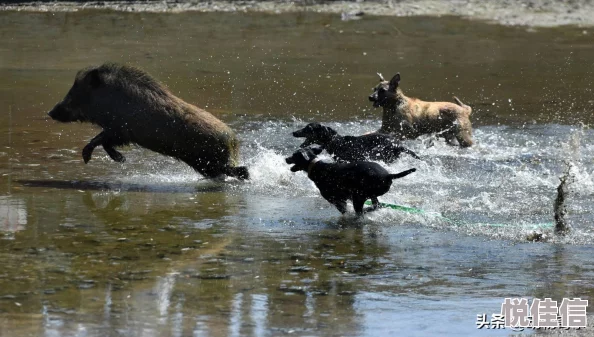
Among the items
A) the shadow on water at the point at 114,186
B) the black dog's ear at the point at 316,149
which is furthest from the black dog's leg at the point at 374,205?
the shadow on water at the point at 114,186

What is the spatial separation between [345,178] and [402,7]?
11546 millimetres

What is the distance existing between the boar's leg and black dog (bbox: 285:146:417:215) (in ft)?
7.02

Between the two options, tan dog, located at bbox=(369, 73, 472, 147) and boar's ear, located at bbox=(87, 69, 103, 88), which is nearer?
boar's ear, located at bbox=(87, 69, 103, 88)

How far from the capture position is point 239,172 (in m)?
9.67

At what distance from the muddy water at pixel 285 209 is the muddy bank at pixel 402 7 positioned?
213 centimetres

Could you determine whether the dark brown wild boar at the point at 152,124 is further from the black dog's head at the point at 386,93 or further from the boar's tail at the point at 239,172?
the black dog's head at the point at 386,93

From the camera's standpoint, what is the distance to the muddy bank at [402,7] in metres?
19.1

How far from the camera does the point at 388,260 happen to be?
280 inches

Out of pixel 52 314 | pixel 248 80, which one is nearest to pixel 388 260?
pixel 52 314

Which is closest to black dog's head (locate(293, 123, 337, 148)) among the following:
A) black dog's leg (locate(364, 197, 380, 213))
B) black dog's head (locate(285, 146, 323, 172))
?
black dog's head (locate(285, 146, 323, 172))

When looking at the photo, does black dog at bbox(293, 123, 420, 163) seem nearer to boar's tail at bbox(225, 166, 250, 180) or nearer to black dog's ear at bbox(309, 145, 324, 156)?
boar's tail at bbox(225, 166, 250, 180)

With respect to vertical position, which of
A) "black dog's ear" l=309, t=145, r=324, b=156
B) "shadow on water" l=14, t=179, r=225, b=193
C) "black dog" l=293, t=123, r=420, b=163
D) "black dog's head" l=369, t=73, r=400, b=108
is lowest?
"shadow on water" l=14, t=179, r=225, b=193

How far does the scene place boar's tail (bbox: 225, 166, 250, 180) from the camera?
966 centimetres

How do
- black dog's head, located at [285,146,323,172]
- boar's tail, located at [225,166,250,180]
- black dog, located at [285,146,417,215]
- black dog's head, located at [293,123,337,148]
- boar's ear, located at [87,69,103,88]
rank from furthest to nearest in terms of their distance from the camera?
boar's ear, located at [87,69,103,88], boar's tail, located at [225,166,250,180], black dog's head, located at [293,123,337,148], black dog's head, located at [285,146,323,172], black dog, located at [285,146,417,215]
